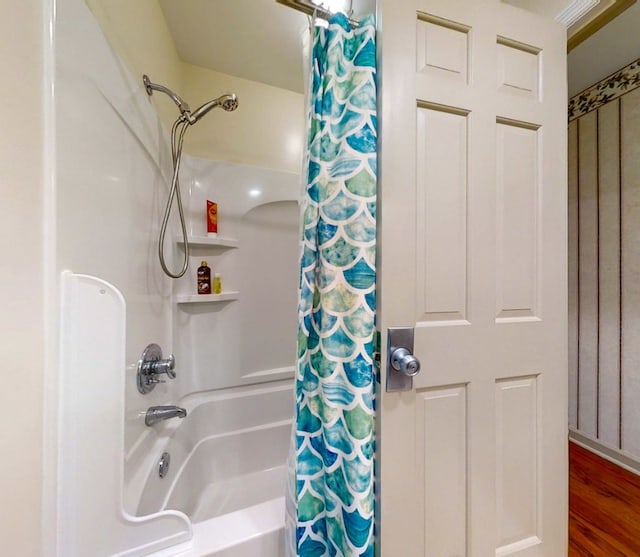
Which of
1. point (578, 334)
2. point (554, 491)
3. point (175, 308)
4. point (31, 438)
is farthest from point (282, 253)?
point (578, 334)

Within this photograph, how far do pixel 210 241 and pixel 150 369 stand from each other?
797 mm

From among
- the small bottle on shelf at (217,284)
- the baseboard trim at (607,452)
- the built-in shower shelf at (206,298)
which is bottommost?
the baseboard trim at (607,452)

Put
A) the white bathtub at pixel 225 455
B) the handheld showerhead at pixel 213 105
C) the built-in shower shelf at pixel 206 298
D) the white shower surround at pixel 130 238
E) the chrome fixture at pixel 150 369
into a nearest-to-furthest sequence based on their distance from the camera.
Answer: the white shower surround at pixel 130 238
the chrome fixture at pixel 150 369
the white bathtub at pixel 225 455
the handheld showerhead at pixel 213 105
the built-in shower shelf at pixel 206 298

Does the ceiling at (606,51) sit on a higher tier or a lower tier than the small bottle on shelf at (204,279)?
higher

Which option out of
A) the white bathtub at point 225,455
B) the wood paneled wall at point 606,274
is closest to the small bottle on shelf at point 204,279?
the white bathtub at point 225,455

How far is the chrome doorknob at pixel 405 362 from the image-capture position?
29.3 inches

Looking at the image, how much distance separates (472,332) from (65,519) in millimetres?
1173

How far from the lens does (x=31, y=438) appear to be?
1.91ft

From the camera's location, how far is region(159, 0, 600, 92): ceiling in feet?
4.43

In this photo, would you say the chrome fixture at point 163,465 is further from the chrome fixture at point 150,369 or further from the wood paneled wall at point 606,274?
the wood paneled wall at point 606,274

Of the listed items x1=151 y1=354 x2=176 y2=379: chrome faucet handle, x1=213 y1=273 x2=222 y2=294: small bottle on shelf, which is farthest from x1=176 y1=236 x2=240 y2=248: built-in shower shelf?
x1=151 y1=354 x2=176 y2=379: chrome faucet handle

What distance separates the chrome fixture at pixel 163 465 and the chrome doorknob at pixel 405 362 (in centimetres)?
109

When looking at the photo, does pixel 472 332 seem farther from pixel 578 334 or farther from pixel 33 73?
pixel 578 334

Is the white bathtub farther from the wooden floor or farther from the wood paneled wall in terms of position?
the wood paneled wall
